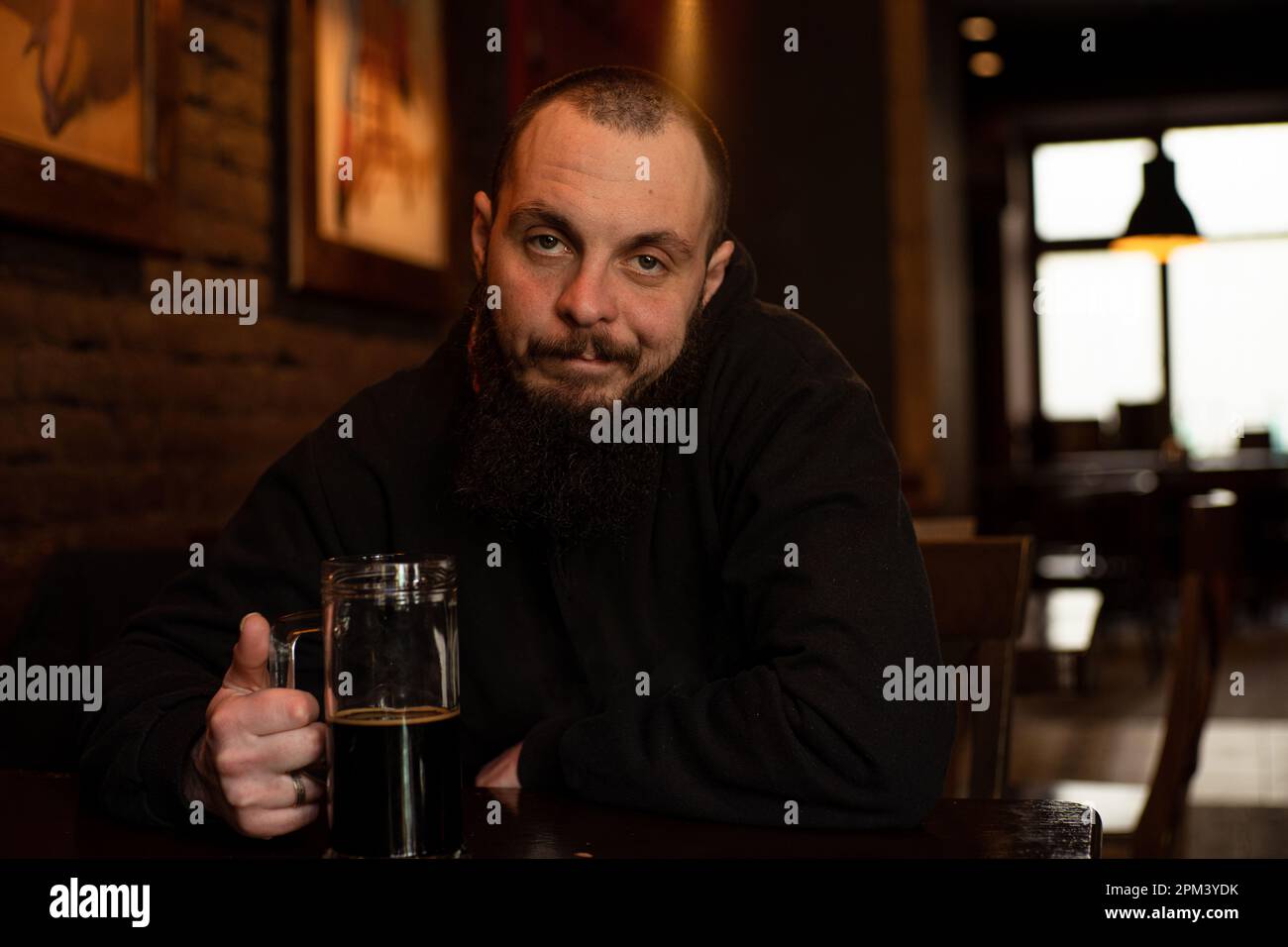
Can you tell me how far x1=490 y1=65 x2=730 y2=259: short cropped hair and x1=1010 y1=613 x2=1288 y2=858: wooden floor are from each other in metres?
1.94

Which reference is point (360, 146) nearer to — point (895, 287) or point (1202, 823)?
point (895, 287)

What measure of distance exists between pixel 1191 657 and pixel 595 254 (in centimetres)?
158

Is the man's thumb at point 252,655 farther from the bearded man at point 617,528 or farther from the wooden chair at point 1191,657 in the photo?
the wooden chair at point 1191,657

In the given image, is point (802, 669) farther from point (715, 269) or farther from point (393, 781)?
point (715, 269)

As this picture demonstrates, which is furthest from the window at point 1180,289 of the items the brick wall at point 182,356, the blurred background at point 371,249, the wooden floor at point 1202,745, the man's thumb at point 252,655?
the man's thumb at point 252,655

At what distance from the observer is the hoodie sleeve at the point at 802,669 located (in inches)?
42.4

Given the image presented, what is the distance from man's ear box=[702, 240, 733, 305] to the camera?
144 cm

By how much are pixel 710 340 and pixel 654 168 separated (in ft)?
0.67

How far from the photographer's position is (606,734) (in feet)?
3.71

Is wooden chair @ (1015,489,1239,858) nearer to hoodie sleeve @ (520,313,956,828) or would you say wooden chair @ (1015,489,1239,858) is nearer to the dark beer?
hoodie sleeve @ (520,313,956,828)

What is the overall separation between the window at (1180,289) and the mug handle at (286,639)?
30.7 feet

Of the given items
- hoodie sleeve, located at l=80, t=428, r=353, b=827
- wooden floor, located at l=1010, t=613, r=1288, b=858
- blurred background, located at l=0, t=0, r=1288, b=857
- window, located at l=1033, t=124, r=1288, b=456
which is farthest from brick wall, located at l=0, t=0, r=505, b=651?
window, located at l=1033, t=124, r=1288, b=456
